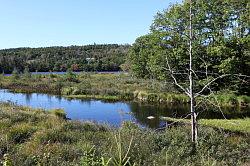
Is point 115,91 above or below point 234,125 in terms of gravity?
above

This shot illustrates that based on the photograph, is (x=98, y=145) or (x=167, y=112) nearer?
(x=98, y=145)

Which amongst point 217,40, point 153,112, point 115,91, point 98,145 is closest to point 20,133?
point 98,145

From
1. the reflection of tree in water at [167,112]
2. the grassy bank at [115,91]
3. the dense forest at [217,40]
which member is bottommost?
the reflection of tree in water at [167,112]

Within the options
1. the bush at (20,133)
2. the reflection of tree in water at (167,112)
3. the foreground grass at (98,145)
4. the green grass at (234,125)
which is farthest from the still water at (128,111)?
the bush at (20,133)

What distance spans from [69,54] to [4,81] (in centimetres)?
9116

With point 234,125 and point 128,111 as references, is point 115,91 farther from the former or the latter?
point 234,125

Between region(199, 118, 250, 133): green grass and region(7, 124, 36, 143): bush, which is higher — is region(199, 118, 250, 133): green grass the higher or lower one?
the lower one

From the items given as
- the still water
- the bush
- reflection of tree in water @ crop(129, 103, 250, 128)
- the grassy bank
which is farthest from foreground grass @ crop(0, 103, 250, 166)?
the grassy bank

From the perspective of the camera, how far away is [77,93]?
48.7 m

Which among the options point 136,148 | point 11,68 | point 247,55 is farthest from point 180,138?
point 11,68

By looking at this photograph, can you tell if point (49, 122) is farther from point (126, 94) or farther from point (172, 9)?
point (172, 9)

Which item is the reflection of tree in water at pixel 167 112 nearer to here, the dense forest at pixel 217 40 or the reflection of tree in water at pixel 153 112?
the reflection of tree in water at pixel 153 112

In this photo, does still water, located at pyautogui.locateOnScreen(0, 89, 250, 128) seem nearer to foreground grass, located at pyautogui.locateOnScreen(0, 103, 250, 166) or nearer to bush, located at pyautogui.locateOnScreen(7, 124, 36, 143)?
foreground grass, located at pyautogui.locateOnScreen(0, 103, 250, 166)

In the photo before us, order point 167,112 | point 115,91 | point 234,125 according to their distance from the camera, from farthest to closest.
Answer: point 115,91
point 167,112
point 234,125
